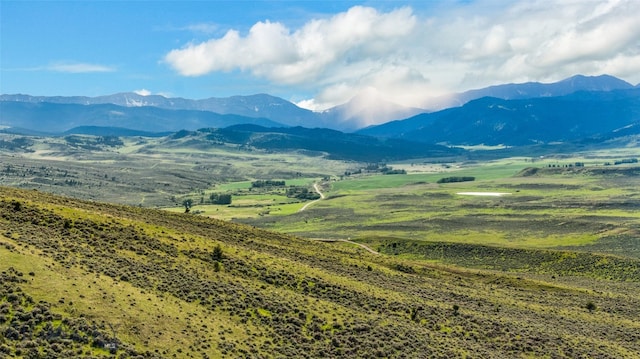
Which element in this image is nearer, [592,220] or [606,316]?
[606,316]

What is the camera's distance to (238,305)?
48.7 m

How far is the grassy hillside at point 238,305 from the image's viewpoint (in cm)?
3825

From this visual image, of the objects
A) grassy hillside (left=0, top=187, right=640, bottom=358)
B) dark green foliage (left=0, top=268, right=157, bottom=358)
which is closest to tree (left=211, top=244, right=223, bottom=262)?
grassy hillside (left=0, top=187, right=640, bottom=358)

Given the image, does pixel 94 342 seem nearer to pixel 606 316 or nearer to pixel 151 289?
pixel 151 289

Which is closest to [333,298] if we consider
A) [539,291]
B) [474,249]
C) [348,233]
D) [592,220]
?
[539,291]

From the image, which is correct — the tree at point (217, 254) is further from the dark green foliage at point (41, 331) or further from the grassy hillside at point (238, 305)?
the dark green foliage at point (41, 331)

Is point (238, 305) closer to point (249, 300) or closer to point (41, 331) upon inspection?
point (249, 300)

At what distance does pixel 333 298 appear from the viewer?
57000mm

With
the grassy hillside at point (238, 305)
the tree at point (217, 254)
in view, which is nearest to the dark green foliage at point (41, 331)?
the grassy hillside at point (238, 305)

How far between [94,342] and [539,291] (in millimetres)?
66692

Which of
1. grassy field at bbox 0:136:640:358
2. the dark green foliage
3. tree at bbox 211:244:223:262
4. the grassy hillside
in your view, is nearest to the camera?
the dark green foliage

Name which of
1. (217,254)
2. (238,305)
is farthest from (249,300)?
(217,254)

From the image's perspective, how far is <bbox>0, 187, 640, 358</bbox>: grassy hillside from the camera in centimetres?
3825

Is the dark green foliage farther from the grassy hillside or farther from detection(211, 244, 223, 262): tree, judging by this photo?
detection(211, 244, 223, 262): tree
